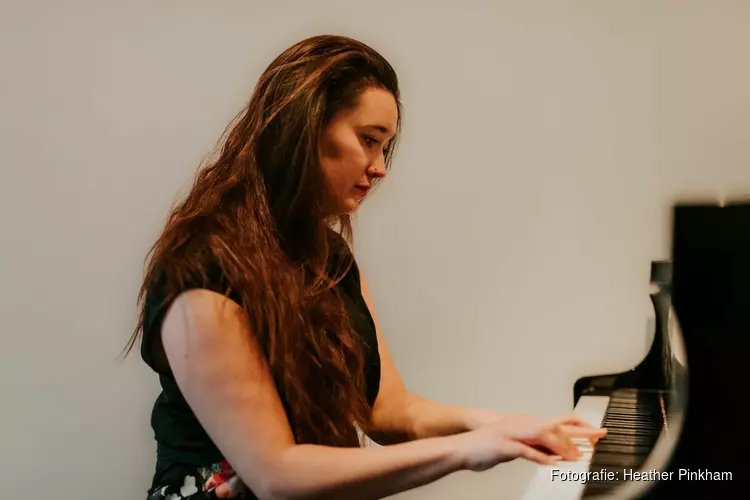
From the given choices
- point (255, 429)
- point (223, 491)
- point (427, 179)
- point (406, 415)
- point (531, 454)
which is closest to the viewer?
point (531, 454)

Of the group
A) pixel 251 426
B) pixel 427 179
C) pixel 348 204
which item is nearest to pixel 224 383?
pixel 251 426

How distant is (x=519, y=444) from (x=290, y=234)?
43 centimetres

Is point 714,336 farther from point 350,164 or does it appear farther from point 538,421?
point 350,164

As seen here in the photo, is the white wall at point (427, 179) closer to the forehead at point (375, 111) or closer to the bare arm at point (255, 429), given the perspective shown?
the forehead at point (375, 111)

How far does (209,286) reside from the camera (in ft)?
2.96

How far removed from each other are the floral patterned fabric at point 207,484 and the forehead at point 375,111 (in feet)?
1.60

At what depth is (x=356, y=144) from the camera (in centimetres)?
104

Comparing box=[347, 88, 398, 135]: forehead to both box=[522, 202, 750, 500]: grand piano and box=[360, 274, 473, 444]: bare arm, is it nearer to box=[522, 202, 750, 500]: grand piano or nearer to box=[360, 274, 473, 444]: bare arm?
box=[360, 274, 473, 444]: bare arm

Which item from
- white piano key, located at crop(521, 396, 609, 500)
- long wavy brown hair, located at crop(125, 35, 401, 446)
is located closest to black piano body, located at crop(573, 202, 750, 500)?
white piano key, located at crop(521, 396, 609, 500)

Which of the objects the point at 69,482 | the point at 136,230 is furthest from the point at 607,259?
the point at 69,482

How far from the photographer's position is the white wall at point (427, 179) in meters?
1.30

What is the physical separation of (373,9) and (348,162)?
1.53ft

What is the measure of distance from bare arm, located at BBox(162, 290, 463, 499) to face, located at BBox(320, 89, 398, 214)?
9.7 inches

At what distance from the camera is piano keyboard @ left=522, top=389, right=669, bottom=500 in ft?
3.05
